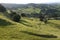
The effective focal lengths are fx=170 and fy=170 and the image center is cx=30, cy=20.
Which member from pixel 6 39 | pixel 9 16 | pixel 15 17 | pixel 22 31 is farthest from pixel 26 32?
pixel 9 16

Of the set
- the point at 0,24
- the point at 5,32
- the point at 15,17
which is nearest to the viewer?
the point at 5,32

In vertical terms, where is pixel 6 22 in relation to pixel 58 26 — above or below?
above

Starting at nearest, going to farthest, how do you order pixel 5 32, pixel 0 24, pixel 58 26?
pixel 5 32
pixel 0 24
pixel 58 26

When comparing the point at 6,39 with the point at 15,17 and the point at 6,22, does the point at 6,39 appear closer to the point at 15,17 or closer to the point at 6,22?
the point at 6,22

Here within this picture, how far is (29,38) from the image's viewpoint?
46.3m

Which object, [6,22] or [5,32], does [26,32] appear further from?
[6,22]

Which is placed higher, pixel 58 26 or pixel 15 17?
pixel 15 17

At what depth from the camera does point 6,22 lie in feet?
196

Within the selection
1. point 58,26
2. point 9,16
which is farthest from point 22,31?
point 58,26

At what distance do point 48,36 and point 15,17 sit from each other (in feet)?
77.6

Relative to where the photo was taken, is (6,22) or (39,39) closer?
(39,39)

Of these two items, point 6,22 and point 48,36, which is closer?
point 48,36

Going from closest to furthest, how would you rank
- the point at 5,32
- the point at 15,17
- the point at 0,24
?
the point at 5,32 < the point at 0,24 < the point at 15,17

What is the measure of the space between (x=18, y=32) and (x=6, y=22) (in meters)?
9.70
